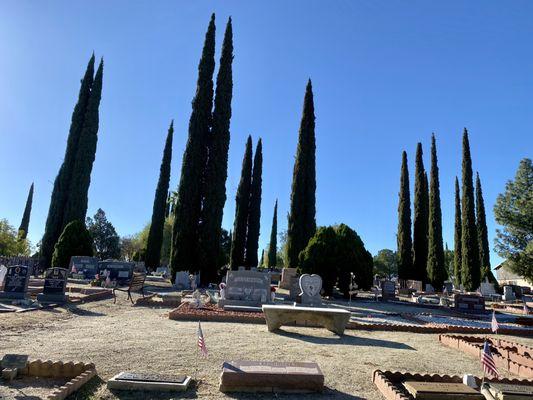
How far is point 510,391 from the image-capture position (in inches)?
186

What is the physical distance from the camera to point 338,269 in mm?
22562

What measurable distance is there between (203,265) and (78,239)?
32.0 feet

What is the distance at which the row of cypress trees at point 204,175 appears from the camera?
27109 mm

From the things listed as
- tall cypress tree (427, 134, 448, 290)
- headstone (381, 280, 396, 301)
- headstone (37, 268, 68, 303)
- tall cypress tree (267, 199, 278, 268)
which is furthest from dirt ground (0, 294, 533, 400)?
tall cypress tree (267, 199, 278, 268)

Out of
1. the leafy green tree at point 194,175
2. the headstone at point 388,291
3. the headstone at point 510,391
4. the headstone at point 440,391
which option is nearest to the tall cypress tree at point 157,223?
the leafy green tree at point 194,175

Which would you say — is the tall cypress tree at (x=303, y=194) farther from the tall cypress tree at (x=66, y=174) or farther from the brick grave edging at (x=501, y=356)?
the brick grave edging at (x=501, y=356)

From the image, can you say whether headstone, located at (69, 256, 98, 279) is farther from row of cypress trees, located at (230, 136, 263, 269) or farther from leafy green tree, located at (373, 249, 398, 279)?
leafy green tree, located at (373, 249, 398, 279)

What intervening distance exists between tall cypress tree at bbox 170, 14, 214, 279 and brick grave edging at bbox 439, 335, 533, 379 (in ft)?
65.9

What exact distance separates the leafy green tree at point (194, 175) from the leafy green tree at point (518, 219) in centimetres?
2016

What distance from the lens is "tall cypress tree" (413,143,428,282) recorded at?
3916cm

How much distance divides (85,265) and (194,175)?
9733 millimetres

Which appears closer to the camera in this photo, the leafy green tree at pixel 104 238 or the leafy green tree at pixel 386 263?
the leafy green tree at pixel 104 238

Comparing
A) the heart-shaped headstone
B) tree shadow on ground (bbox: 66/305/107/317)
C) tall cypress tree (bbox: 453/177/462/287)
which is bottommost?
tree shadow on ground (bbox: 66/305/107/317)

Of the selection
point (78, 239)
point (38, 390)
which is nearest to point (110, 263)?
point (78, 239)
